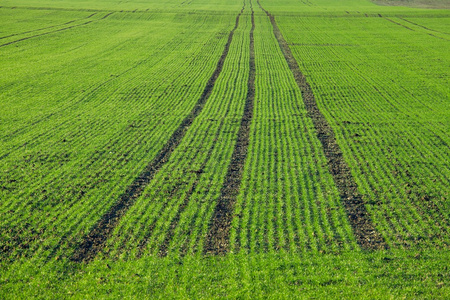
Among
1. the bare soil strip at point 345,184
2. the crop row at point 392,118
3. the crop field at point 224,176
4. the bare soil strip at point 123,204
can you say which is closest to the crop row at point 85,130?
the crop field at point 224,176

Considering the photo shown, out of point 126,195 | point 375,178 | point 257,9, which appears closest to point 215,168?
point 126,195

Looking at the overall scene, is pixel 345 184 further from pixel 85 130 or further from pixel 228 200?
pixel 85 130

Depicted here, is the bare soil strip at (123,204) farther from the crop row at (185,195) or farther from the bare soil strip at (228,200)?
the bare soil strip at (228,200)

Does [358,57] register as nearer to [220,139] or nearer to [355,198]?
[220,139]

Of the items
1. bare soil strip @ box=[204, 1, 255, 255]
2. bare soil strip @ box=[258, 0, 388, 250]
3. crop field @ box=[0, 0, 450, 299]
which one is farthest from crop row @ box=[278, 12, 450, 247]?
bare soil strip @ box=[204, 1, 255, 255]

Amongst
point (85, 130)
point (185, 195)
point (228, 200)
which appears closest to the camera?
point (228, 200)

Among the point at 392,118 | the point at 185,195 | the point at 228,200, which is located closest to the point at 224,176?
the point at 228,200
